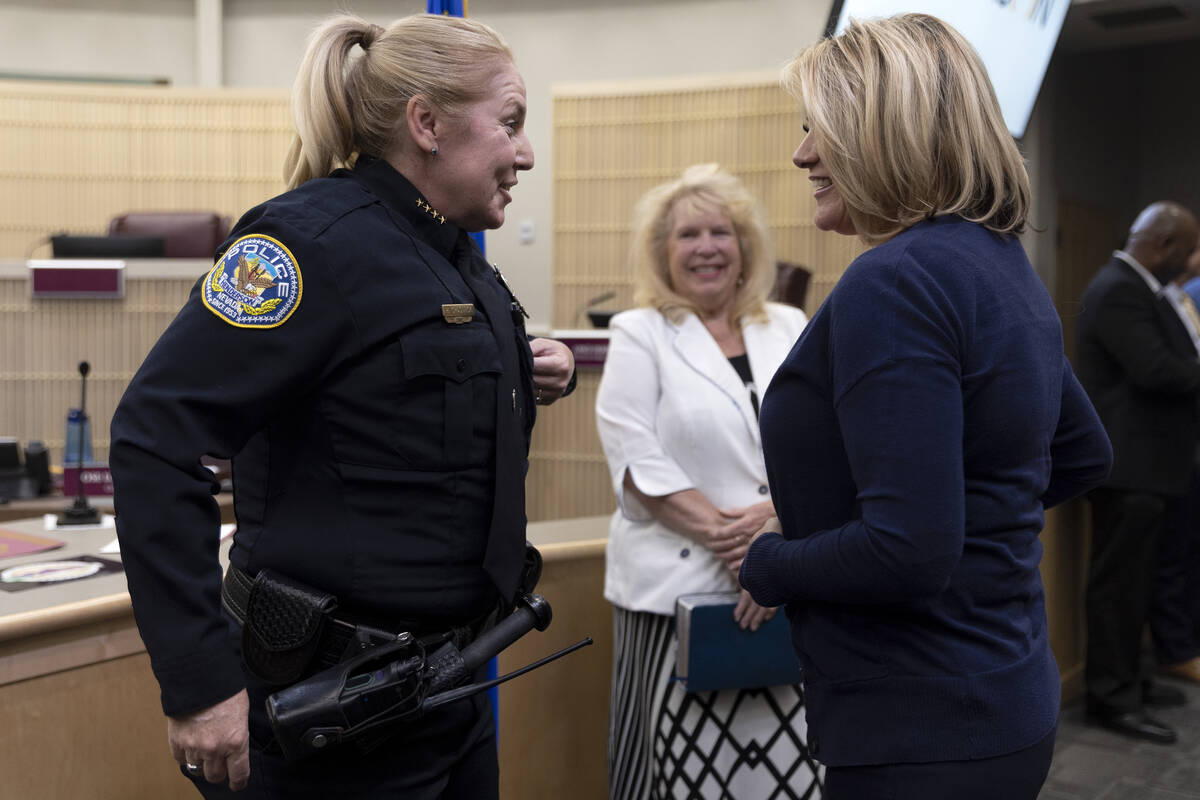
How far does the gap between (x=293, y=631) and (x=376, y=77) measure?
2.04 ft

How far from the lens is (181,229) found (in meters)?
6.42

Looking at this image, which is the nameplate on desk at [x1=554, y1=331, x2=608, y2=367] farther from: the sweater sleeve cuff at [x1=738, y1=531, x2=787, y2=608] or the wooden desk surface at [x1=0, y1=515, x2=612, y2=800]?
the sweater sleeve cuff at [x1=738, y1=531, x2=787, y2=608]

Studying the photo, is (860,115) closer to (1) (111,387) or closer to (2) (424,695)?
(2) (424,695)

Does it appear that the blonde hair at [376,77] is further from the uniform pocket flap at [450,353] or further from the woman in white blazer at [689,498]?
the woman in white blazer at [689,498]

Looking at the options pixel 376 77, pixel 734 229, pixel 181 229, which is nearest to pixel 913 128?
pixel 376 77

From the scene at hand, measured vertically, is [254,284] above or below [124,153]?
below

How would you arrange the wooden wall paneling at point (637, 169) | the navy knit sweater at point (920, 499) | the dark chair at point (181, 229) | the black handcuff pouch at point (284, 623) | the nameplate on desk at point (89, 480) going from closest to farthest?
1. the navy knit sweater at point (920, 499)
2. the black handcuff pouch at point (284, 623)
3. the nameplate on desk at point (89, 480)
4. the wooden wall paneling at point (637, 169)
5. the dark chair at point (181, 229)

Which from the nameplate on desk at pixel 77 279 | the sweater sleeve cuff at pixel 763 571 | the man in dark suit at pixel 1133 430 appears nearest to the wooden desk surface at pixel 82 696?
the sweater sleeve cuff at pixel 763 571

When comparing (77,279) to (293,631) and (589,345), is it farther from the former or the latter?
(293,631)

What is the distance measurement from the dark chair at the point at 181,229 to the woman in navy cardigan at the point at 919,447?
18.5ft

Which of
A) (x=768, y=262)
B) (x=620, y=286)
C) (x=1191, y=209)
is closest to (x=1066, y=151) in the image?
(x=1191, y=209)

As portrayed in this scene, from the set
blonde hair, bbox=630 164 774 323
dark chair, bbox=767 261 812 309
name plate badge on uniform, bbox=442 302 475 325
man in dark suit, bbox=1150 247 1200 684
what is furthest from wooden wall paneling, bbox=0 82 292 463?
name plate badge on uniform, bbox=442 302 475 325

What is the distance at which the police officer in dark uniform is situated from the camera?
3.45 ft

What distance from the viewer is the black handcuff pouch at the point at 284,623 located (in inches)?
44.0
